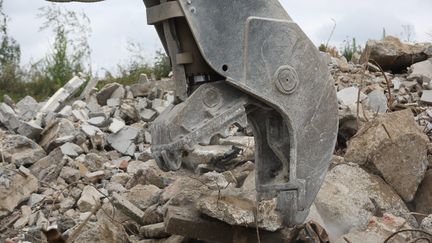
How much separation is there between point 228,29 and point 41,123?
542cm

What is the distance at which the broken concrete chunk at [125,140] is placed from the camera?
298 inches

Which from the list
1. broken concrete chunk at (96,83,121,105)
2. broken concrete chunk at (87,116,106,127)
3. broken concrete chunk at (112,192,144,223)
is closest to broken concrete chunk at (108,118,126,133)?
broken concrete chunk at (87,116,106,127)

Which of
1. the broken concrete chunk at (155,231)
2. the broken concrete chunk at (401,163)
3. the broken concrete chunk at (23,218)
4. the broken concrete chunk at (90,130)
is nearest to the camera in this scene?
the broken concrete chunk at (155,231)

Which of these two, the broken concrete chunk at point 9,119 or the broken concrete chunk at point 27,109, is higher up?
the broken concrete chunk at point 9,119

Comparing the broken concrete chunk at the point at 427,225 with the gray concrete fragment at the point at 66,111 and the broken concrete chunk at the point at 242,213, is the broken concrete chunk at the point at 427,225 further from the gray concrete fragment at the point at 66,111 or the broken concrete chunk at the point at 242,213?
the gray concrete fragment at the point at 66,111

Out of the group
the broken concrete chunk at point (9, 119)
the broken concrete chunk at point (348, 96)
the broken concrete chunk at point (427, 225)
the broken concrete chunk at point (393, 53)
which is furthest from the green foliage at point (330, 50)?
the broken concrete chunk at point (427, 225)

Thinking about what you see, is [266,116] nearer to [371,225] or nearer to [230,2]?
[230,2]

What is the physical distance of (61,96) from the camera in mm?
10016

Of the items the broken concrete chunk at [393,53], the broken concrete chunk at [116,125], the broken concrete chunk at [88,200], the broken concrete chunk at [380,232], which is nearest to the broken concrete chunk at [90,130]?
the broken concrete chunk at [116,125]

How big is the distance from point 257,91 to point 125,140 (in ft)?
13.8

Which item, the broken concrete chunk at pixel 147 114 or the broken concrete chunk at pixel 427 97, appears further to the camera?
the broken concrete chunk at pixel 147 114

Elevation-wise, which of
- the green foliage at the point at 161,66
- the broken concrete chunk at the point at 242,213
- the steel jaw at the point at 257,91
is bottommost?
the green foliage at the point at 161,66

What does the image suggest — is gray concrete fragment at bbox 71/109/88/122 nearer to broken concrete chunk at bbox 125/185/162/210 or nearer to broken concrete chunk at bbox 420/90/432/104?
broken concrete chunk at bbox 125/185/162/210

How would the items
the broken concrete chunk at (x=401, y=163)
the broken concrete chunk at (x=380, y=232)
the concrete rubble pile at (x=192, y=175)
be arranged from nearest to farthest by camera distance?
the concrete rubble pile at (x=192, y=175), the broken concrete chunk at (x=380, y=232), the broken concrete chunk at (x=401, y=163)
